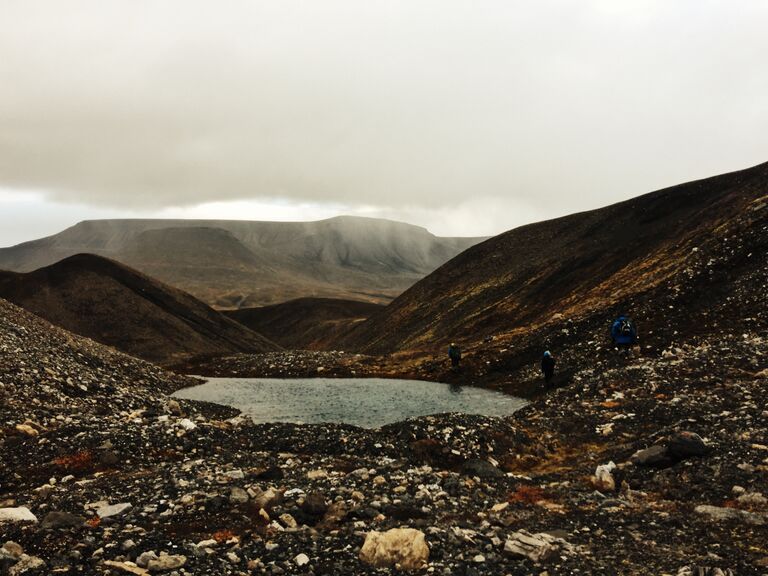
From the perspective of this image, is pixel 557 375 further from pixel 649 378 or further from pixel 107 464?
pixel 107 464

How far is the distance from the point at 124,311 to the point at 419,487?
10536cm

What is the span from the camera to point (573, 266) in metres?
77.7

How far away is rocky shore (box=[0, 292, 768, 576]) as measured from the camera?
10.8 metres

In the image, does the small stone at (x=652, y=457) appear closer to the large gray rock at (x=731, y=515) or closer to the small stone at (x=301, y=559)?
the large gray rock at (x=731, y=515)

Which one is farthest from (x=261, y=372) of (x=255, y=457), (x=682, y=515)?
(x=682, y=515)

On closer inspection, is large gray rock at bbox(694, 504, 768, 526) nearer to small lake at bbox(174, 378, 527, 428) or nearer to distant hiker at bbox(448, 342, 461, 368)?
small lake at bbox(174, 378, 527, 428)

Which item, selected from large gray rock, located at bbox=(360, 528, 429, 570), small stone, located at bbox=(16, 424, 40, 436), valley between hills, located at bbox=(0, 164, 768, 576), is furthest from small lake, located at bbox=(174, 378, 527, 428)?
large gray rock, located at bbox=(360, 528, 429, 570)

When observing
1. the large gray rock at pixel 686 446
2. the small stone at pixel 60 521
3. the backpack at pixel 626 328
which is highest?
the backpack at pixel 626 328

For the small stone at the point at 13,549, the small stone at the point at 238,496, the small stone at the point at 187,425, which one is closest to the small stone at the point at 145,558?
the small stone at the point at 13,549

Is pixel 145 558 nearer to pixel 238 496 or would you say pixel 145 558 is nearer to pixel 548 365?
pixel 238 496

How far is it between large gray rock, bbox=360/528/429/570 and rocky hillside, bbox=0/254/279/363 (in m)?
86.1

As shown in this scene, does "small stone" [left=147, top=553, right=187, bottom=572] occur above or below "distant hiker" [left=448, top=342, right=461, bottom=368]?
above

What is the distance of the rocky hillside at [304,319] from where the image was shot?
149 meters

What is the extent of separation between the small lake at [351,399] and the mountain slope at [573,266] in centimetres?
1379
